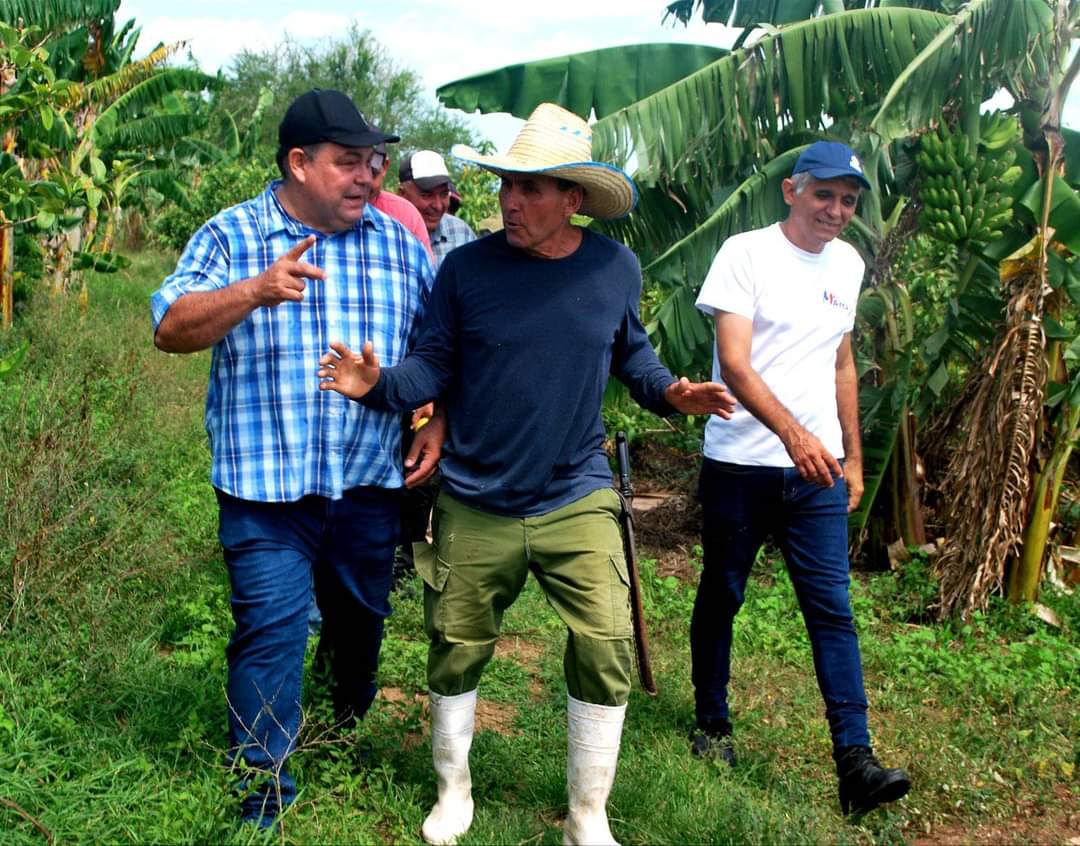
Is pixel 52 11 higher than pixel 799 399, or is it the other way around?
pixel 52 11

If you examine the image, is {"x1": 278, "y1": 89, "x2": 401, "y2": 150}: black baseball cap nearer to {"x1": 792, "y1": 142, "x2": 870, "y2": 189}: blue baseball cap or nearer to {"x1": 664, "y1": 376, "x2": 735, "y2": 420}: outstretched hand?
{"x1": 664, "y1": 376, "x2": 735, "y2": 420}: outstretched hand

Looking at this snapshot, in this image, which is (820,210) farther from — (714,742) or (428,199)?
(428,199)

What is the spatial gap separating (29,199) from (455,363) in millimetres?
2812

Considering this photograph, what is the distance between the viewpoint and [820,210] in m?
4.32

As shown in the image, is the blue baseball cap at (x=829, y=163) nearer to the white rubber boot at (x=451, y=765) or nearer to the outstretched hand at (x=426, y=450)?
the outstretched hand at (x=426, y=450)

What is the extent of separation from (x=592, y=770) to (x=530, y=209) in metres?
1.69

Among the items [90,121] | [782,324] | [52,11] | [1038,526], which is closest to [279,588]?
[782,324]

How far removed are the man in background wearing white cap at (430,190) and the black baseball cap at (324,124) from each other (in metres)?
2.82

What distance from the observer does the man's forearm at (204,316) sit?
131 inches

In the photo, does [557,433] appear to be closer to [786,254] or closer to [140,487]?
[786,254]

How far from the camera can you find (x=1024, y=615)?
677 cm

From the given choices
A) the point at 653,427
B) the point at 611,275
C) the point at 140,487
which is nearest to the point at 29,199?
the point at 140,487

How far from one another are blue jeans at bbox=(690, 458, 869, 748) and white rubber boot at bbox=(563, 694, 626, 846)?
987 mm

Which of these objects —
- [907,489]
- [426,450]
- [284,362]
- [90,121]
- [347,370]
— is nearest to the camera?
[347,370]
